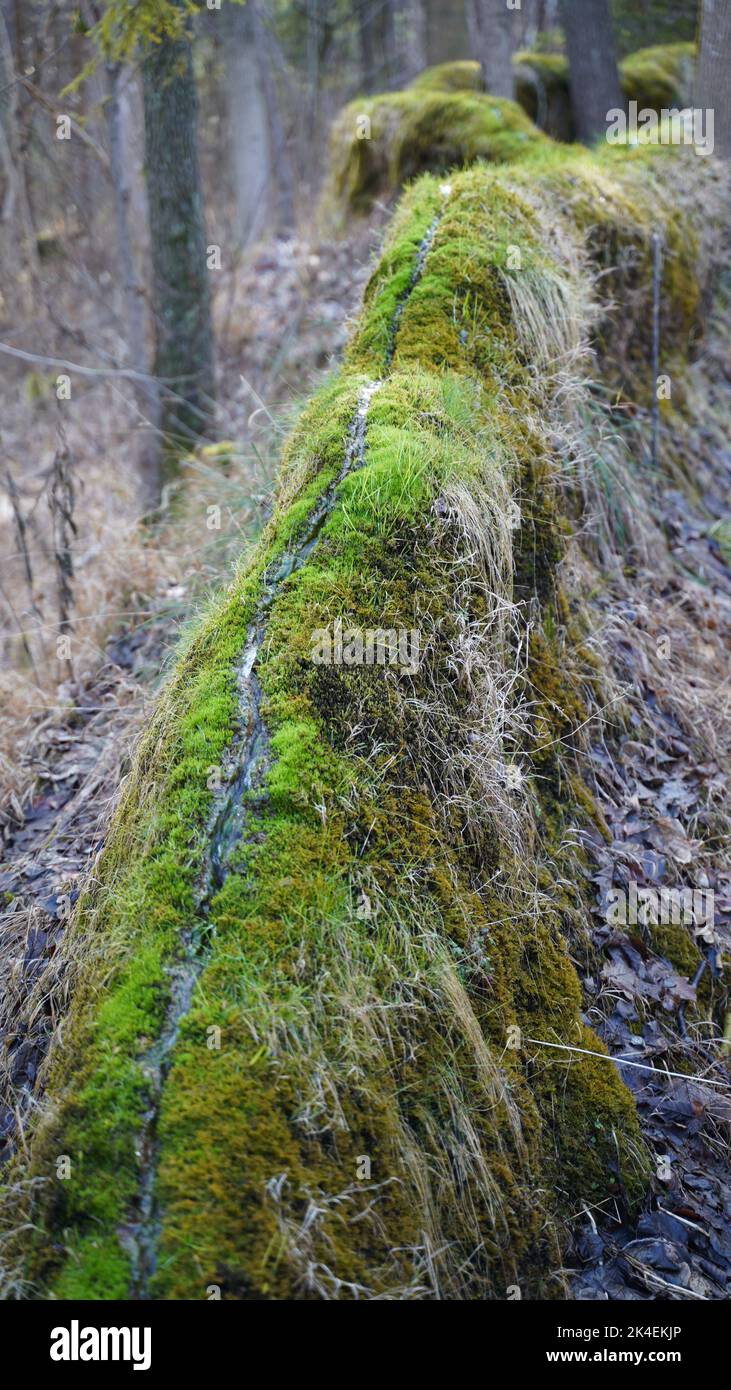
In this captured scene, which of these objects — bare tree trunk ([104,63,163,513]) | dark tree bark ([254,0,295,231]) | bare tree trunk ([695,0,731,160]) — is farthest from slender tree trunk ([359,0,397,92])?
bare tree trunk ([104,63,163,513])

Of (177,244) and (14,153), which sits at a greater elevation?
(14,153)

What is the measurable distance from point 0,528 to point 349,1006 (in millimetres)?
7540

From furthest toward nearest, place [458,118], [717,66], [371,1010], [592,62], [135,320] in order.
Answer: [592,62] → [717,66] → [135,320] → [458,118] → [371,1010]

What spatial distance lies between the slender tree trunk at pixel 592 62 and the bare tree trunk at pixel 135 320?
5108mm

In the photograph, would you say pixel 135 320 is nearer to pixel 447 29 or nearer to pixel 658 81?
pixel 447 29

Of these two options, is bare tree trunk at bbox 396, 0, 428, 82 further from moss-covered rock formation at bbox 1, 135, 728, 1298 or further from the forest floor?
moss-covered rock formation at bbox 1, 135, 728, 1298

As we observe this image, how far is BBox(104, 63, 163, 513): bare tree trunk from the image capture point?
7167 mm

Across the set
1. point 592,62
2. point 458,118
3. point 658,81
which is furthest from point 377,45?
point 458,118

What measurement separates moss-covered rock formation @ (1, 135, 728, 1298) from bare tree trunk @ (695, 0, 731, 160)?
649 cm

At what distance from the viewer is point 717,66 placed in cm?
897

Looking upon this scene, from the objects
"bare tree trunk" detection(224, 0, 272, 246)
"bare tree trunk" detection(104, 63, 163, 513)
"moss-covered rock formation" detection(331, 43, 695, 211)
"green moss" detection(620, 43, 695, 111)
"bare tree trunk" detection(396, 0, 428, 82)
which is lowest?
"bare tree trunk" detection(104, 63, 163, 513)

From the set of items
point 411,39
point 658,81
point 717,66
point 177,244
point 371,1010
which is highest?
point 411,39

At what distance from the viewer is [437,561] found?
313 cm

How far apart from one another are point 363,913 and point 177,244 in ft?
19.9
